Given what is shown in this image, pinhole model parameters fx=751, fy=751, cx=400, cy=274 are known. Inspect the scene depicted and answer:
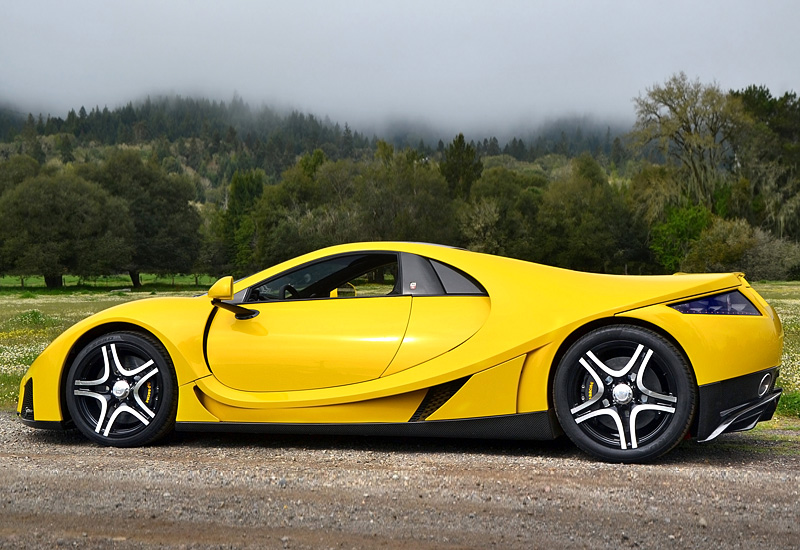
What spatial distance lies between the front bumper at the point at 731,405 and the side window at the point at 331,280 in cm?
240

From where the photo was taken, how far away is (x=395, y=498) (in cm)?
436

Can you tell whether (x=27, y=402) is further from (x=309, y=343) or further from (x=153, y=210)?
(x=153, y=210)

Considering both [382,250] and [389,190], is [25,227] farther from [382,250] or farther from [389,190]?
[382,250]

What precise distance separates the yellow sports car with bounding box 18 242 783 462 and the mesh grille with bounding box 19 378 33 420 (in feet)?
0.04

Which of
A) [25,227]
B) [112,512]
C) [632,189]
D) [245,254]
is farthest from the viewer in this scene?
[245,254]

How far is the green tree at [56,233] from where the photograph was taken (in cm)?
6325

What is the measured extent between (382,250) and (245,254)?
10356 centimetres

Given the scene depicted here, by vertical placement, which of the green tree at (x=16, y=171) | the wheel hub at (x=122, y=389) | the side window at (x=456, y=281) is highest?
the green tree at (x=16, y=171)

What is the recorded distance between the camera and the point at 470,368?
17.5ft

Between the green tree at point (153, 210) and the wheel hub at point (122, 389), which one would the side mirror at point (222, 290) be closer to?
the wheel hub at point (122, 389)

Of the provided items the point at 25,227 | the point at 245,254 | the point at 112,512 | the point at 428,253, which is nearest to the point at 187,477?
the point at 112,512

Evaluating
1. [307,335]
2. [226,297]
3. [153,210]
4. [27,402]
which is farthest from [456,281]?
[153,210]

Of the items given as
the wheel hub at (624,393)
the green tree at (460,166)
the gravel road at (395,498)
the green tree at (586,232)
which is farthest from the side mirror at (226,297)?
the green tree at (460,166)

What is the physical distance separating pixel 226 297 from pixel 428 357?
1.58 metres
